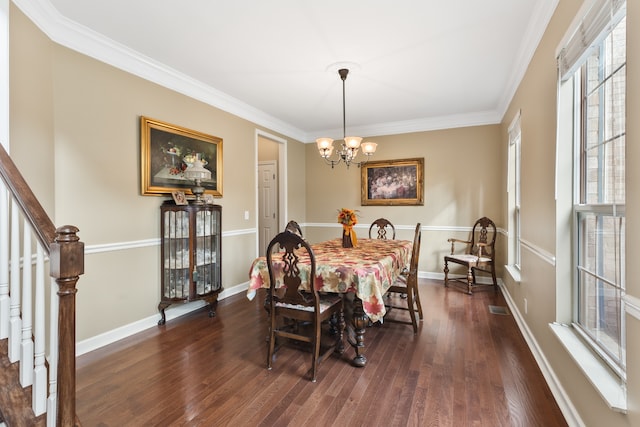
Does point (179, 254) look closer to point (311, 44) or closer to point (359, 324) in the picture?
point (359, 324)

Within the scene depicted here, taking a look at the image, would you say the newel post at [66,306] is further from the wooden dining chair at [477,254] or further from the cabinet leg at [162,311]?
the wooden dining chair at [477,254]

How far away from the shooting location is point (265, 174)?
5.88 meters

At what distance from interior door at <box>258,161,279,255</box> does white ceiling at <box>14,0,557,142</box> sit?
1701 mm

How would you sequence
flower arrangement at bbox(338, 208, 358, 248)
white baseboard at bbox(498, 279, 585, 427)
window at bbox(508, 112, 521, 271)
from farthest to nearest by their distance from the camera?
window at bbox(508, 112, 521, 271)
flower arrangement at bbox(338, 208, 358, 248)
white baseboard at bbox(498, 279, 585, 427)

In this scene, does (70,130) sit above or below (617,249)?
above

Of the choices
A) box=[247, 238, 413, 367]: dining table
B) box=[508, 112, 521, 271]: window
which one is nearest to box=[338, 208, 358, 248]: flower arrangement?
box=[247, 238, 413, 367]: dining table

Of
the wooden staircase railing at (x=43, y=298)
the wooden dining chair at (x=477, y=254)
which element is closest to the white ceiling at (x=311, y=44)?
the wooden staircase railing at (x=43, y=298)

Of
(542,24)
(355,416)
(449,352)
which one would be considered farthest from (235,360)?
(542,24)

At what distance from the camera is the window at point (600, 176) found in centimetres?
136

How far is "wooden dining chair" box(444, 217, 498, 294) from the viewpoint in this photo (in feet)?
13.8

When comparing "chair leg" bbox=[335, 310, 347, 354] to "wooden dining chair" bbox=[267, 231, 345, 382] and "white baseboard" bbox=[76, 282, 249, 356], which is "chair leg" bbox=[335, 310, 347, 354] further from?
"white baseboard" bbox=[76, 282, 249, 356]

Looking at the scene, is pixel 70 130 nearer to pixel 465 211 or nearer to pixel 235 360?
pixel 235 360

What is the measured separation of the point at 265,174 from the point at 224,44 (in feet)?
10.7

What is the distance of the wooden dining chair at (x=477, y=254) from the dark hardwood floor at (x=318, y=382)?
1.24m
